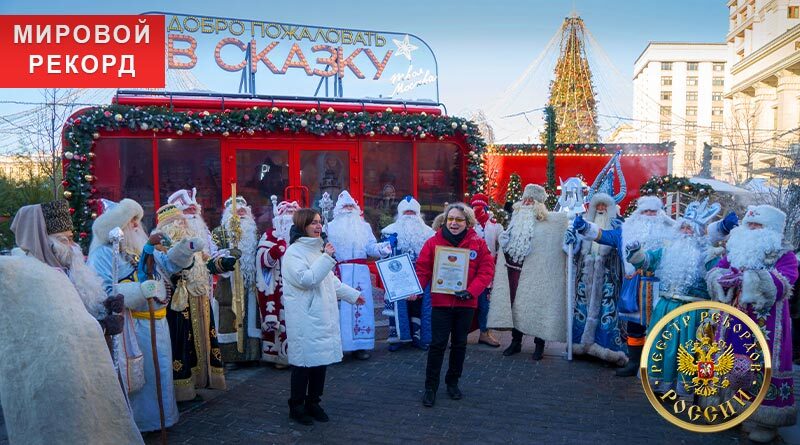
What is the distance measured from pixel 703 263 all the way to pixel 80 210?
8537mm

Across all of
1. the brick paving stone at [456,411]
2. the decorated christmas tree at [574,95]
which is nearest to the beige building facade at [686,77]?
the decorated christmas tree at [574,95]

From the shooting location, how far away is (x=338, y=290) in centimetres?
504

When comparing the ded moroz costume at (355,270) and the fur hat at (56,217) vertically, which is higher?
the fur hat at (56,217)

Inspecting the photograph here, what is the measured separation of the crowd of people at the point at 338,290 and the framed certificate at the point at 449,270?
6cm

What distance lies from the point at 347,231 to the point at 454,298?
89.0 inches

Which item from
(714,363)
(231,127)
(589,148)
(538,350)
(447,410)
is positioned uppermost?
(589,148)

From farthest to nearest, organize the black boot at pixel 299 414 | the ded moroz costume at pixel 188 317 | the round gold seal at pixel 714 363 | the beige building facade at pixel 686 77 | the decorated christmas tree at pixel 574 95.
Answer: the beige building facade at pixel 686 77 < the decorated christmas tree at pixel 574 95 < the ded moroz costume at pixel 188 317 < the black boot at pixel 299 414 < the round gold seal at pixel 714 363

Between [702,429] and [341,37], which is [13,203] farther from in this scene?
[702,429]

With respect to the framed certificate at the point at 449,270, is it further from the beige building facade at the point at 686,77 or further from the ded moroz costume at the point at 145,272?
the beige building facade at the point at 686,77

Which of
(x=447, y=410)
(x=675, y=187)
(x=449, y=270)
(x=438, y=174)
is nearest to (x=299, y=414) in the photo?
(x=447, y=410)

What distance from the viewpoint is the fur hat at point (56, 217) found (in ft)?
11.8

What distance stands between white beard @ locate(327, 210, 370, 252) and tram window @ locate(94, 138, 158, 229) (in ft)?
14.0

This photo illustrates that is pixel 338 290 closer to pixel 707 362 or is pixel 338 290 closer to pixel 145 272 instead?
pixel 145 272

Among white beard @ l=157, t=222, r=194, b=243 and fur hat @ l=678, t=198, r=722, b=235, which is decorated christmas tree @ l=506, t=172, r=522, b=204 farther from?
white beard @ l=157, t=222, r=194, b=243
